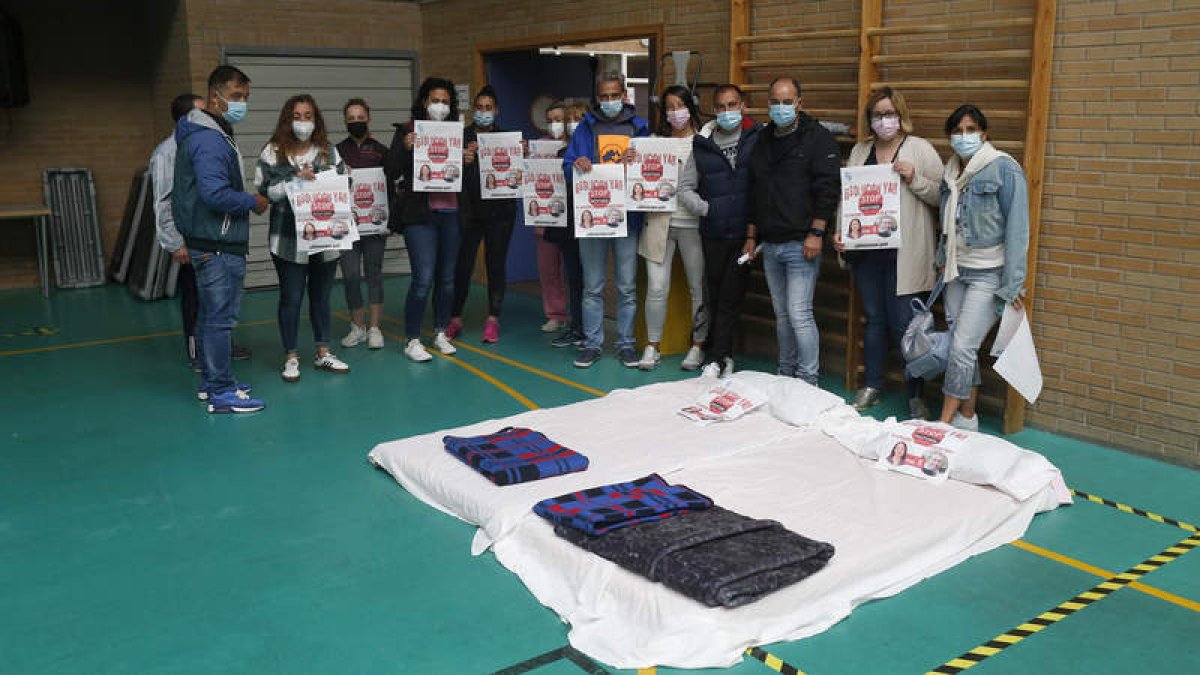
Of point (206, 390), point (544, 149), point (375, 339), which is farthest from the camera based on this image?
point (375, 339)

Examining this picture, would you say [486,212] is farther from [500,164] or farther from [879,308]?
[879,308]

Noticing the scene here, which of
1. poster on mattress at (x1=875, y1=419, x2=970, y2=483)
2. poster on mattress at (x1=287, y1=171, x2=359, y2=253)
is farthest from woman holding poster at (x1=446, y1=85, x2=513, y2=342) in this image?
poster on mattress at (x1=875, y1=419, x2=970, y2=483)

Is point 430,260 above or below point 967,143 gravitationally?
below

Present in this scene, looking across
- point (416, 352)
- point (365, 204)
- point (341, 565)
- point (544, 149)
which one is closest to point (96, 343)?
point (365, 204)

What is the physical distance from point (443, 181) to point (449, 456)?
9.66 feet

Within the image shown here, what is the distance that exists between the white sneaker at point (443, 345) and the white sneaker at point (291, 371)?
1.18 m

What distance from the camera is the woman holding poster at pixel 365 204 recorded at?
8.09m

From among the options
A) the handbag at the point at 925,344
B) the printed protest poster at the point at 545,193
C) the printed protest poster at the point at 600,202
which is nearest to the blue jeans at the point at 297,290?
the printed protest poster at the point at 545,193

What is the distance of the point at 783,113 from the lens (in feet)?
22.0

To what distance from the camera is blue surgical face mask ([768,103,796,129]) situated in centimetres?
670

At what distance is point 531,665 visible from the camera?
3.74 meters

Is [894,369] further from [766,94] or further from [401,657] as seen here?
[401,657]

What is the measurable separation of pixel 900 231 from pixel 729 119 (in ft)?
4.76

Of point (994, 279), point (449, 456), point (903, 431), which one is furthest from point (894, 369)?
point (449, 456)
